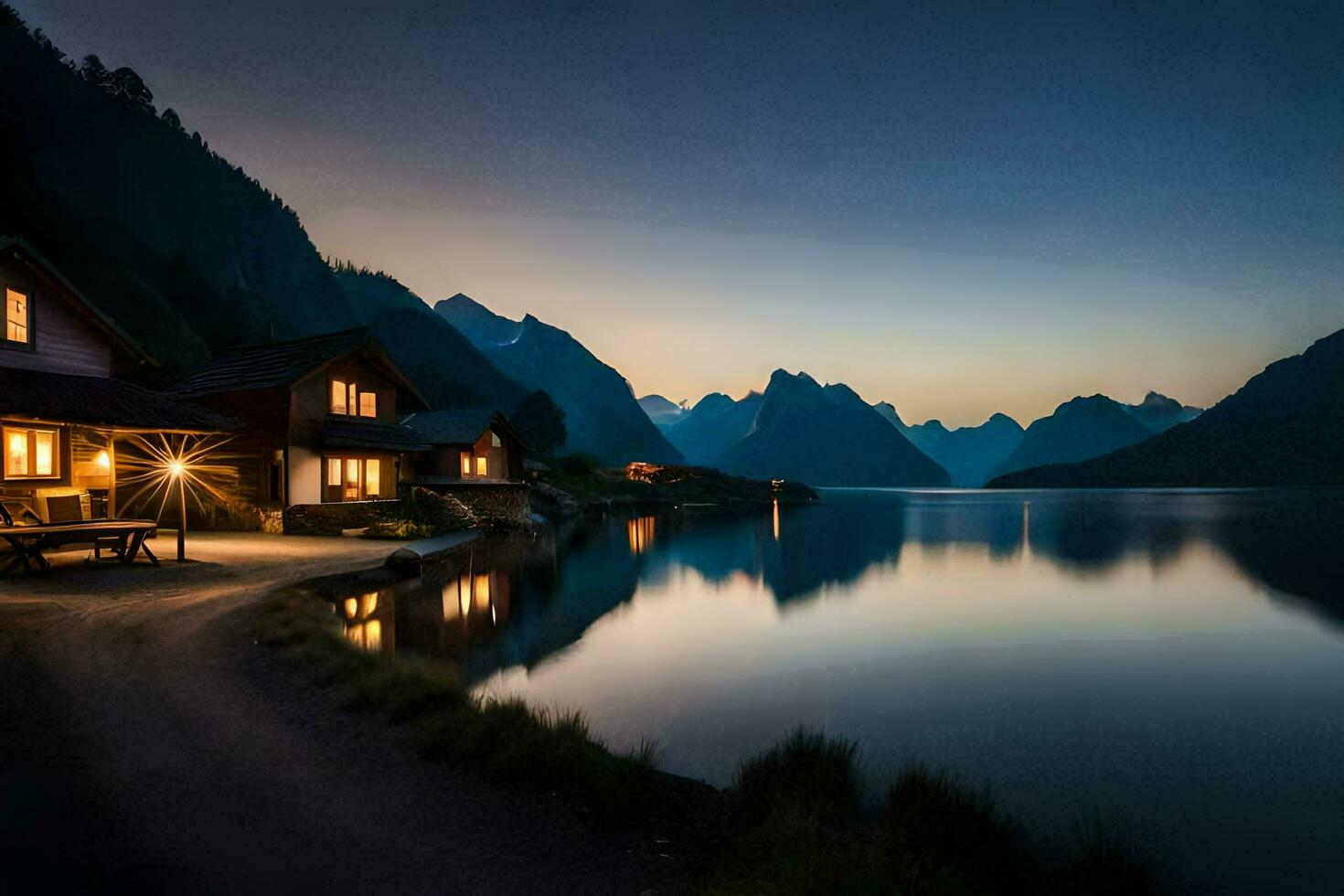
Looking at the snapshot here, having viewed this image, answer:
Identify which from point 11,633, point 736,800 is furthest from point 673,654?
point 11,633

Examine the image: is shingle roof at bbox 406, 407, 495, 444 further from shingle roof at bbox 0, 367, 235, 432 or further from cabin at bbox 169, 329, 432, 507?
shingle roof at bbox 0, 367, 235, 432

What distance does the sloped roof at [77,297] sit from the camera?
1894 centimetres

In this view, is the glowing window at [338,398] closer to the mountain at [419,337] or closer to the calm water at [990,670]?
the calm water at [990,670]

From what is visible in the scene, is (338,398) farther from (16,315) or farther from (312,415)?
(16,315)

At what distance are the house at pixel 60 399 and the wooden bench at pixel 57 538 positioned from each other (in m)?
2.71

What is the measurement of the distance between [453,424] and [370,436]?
15096mm

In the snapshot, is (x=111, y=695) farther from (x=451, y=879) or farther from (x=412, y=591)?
(x=412, y=591)

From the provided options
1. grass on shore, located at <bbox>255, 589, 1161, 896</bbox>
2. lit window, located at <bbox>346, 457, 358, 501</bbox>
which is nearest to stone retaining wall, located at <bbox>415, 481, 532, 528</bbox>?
lit window, located at <bbox>346, 457, 358, 501</bbox>

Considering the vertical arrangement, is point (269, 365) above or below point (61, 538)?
above

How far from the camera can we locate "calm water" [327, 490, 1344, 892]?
28.0 feet

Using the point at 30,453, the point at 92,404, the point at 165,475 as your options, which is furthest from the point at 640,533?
the point at 30,453

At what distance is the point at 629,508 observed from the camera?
8494cm

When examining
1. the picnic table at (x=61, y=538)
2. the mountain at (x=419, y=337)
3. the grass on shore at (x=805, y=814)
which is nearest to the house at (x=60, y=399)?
the picnic table at (x=61, y=538)

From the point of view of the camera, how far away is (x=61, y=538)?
16.0 meters
